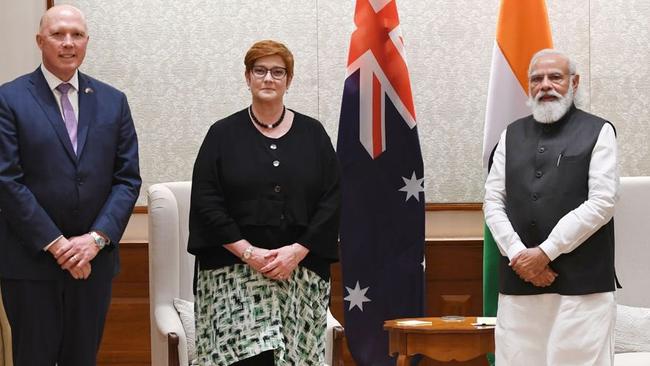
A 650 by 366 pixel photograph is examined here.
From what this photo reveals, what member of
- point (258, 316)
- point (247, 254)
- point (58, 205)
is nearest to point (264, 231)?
point (247, 254)

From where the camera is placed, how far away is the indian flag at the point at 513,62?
5.32 m

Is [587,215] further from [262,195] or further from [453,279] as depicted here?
[453,279]

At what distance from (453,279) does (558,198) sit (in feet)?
5.46

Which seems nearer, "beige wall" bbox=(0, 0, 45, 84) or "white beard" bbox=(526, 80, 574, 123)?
"white beard" bbox=(526, 80, 574, 123)

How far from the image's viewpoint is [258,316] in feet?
12.5

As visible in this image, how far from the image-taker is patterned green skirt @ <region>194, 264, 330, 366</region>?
3791 mm

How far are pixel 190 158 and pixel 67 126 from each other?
197 cm

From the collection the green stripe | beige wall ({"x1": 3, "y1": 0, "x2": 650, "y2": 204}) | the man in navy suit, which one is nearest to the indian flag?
the green stripe

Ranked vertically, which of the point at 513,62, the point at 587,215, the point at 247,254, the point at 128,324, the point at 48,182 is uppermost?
the point at 513,62

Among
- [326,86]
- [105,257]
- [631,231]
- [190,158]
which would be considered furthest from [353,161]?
[105,257]

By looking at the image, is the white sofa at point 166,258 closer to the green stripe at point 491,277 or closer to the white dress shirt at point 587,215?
the white dress shirt at point 587,215

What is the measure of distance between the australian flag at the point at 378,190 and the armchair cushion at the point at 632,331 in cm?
101

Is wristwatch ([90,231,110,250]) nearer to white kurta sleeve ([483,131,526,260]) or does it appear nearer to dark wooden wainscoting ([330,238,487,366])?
white kurta sleeve ([483,131,526,260])

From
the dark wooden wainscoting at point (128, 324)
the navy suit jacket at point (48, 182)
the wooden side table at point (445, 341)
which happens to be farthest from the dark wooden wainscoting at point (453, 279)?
the navy suit jacket at point (48, 182)
